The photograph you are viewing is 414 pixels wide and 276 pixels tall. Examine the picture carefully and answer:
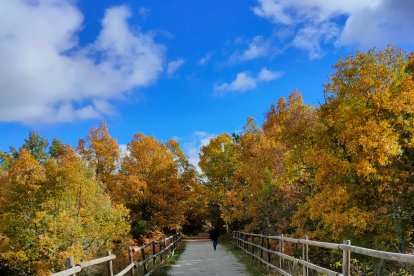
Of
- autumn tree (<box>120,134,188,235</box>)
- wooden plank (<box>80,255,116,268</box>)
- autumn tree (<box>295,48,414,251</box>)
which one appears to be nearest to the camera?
wooden plank (<box>80,255,116,268</box>)

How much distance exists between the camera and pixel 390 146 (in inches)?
518

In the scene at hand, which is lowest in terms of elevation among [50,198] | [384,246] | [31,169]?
[384,246]

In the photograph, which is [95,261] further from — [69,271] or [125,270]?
[125,270]

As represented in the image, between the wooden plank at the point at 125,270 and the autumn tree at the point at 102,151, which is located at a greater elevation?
the autumn tree at the point at 102,151

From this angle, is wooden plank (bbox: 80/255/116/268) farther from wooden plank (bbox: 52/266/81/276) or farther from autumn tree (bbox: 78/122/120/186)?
autumn tree (bbox: 78/122/120/186)

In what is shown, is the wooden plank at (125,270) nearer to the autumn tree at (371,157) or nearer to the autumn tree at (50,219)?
the autumn tree at (371,157)

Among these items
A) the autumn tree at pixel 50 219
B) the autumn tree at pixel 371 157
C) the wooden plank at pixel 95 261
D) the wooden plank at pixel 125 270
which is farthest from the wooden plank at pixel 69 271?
the autumn tree at pixel 50 219

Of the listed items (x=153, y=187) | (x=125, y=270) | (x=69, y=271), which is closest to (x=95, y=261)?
(x=69, y=271)

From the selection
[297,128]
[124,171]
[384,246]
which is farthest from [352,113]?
[124,171]

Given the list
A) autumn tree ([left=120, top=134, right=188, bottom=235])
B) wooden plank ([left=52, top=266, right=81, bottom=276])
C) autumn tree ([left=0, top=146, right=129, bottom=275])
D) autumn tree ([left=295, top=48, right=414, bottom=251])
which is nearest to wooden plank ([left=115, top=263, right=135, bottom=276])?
wooden plank ([left=52, top=266, right=81, bottom=276])

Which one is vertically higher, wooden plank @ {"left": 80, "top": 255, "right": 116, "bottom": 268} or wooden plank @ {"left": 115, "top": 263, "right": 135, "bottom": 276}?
wooden plank @ {"left": 80, "top": 255, "right": 116, "bottom": 268}

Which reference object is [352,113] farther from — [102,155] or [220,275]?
[102,155]

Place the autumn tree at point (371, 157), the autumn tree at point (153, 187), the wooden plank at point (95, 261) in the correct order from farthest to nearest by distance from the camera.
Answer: the autumn tree at point (153, 187)
the autumn tree at point (371, 157)
the wooden plank at point (95, 261)

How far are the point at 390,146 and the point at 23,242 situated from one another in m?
16.3
